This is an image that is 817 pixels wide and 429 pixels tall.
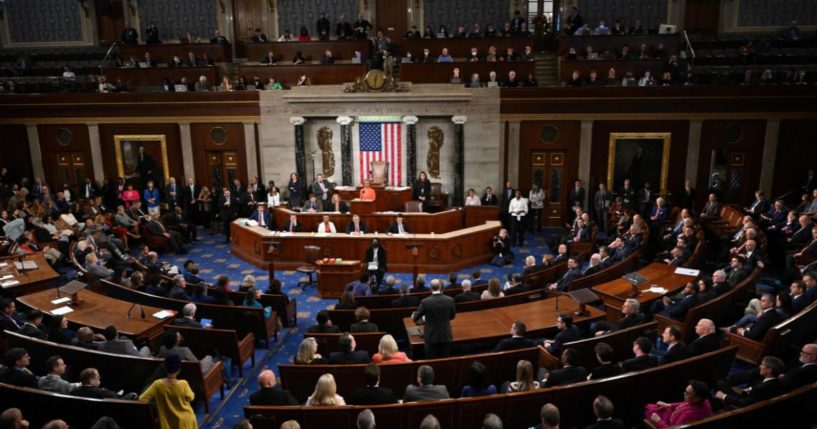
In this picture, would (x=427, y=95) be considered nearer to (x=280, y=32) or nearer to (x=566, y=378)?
(x=280, y=32)

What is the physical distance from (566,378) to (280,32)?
59.7 feet

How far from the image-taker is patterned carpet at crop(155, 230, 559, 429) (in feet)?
24.7

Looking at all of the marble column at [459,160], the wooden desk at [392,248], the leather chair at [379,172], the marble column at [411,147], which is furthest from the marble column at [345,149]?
the wooden desk at [392,248]

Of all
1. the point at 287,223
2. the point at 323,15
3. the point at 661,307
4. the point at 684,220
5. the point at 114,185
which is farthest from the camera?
the point at 323,15

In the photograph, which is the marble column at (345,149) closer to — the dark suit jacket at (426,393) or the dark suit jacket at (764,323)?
the dark suit jacket at (764,323)

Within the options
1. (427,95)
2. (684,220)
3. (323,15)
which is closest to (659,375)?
(684,220)

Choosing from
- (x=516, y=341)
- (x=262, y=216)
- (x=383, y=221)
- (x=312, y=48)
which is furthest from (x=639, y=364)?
(x=312, y=48)

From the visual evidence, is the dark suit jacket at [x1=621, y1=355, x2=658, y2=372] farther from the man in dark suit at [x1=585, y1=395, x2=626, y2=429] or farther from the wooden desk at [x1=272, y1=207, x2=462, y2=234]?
the wooden desk at [x1=272, y1=207, x2=462, y2=234]

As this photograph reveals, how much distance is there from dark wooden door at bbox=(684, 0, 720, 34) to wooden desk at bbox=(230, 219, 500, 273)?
37.0ft

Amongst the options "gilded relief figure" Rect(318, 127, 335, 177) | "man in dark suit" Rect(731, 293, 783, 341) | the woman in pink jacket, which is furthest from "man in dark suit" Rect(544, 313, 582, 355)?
"gilded relief figure" Rect(318, 127, 335, 177)

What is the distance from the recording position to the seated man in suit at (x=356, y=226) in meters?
13.6

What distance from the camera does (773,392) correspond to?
594 cm

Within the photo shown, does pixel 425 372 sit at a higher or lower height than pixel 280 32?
lower

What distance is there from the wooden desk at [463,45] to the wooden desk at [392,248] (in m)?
7.16
